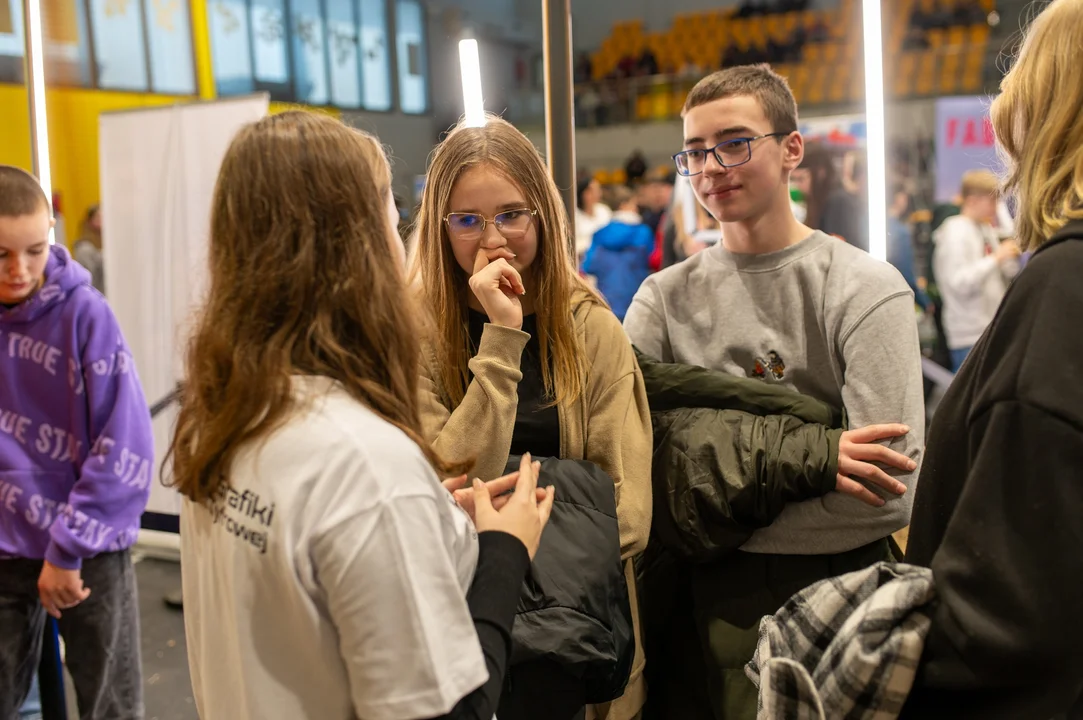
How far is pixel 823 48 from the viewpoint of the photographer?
432 inches

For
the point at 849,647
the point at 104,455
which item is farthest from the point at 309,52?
the point at 849,647

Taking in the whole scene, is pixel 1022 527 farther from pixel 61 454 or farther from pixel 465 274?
pixel 61 454

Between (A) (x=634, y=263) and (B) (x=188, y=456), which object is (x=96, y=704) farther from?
(A) (x=634, y=263)

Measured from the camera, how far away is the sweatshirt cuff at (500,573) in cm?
102

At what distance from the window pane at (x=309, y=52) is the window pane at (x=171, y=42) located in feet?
8.53

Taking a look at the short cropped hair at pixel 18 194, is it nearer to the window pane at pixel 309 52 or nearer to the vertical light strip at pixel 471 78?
the vertical light strip at pixel 471 78

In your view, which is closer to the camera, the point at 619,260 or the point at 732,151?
the point at 732,151

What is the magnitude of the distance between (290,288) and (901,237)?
5859 millimetres

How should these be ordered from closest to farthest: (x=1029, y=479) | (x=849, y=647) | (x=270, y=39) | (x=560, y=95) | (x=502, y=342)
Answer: (x=1029, y=479)
(x=849, y=647)
(x=502, y=342)
(x=560, y=95)
(x=270, y=39)

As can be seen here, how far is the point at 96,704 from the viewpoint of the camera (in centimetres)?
212

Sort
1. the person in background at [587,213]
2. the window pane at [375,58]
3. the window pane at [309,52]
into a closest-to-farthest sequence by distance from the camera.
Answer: the person in background at [587,213], the window pane at [309,52], the window pane at [375,58]

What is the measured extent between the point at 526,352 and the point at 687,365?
324mm

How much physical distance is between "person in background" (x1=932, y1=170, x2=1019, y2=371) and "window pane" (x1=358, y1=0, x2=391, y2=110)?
755 centimetres

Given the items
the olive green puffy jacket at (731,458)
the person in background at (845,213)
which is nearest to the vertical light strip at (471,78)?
the olive green puffy jacket at (731,458)
